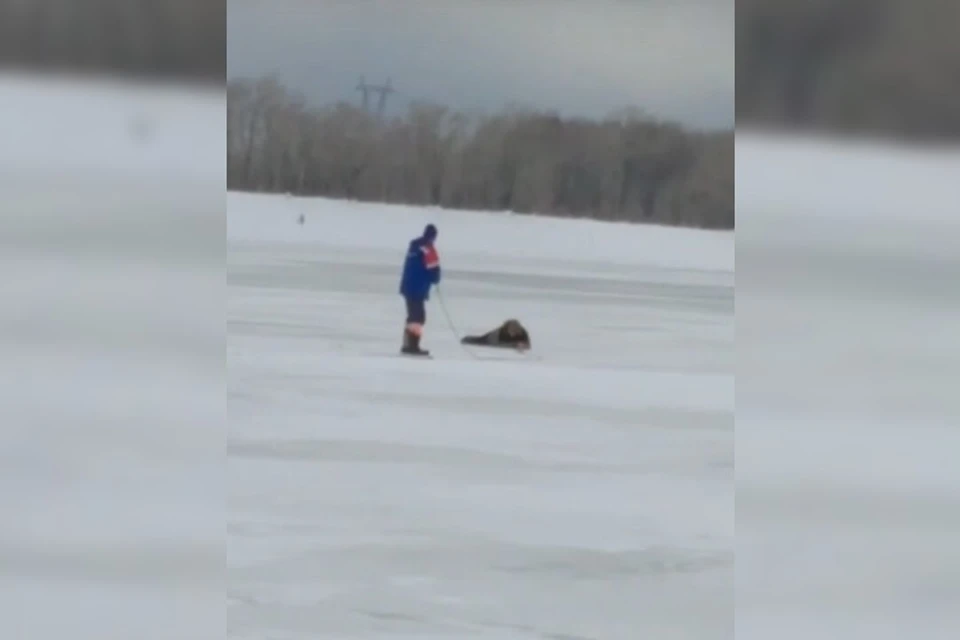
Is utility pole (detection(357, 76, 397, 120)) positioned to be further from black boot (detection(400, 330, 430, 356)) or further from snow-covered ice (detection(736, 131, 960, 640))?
snow-covered ice (detection(736, 131, 960, 640))

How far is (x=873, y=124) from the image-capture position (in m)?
2.01

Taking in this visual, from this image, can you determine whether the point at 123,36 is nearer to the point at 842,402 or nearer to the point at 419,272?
the point at 419,272

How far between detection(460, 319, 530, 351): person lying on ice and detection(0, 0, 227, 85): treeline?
597 mm

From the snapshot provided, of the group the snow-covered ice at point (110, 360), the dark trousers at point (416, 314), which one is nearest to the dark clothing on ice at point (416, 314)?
the dark trousers at point (416, 314)

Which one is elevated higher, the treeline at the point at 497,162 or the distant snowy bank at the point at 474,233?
the treeline at the point at 497,162

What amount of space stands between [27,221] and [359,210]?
533 millimetres

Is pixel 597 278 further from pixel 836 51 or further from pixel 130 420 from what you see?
pixel 130 420

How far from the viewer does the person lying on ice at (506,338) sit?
1.91 meters

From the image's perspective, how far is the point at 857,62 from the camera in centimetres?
200

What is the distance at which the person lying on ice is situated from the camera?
191 cm

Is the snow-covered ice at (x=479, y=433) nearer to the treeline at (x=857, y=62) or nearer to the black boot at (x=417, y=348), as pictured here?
the black boot at (x=417, y=348)

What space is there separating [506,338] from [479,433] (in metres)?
0.16

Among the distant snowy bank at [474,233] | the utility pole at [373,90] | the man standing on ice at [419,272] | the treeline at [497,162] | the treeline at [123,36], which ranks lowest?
the man standing on ice at [419,272]

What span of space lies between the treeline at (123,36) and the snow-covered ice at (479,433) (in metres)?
0.25
